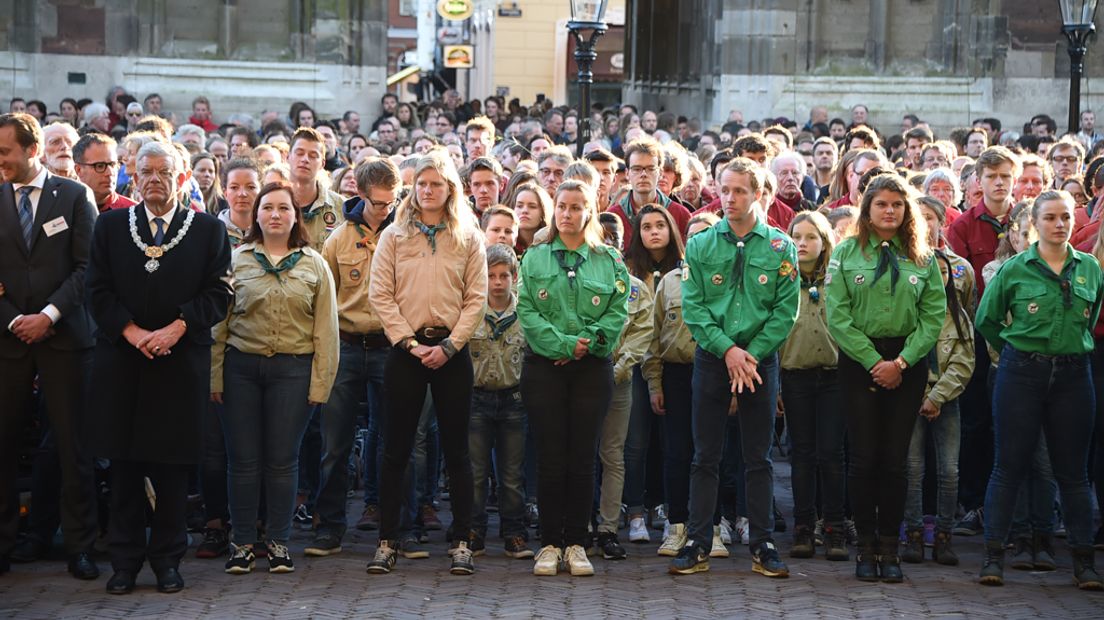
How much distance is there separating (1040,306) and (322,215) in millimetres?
4095

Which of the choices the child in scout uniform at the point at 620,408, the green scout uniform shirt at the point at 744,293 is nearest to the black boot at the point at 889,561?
the green scout uniform shirt at the point at 744,293

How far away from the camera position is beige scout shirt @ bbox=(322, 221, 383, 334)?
9.12m

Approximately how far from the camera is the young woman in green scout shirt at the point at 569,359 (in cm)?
854

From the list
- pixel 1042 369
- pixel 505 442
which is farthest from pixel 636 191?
pixel 1042 369

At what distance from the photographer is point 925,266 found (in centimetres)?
857

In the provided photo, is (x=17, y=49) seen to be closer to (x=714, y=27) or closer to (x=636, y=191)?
(x=714, y=27)

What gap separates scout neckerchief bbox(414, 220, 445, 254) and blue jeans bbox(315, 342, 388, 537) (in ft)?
2.55

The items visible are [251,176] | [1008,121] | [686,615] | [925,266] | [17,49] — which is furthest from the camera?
[1008,121]

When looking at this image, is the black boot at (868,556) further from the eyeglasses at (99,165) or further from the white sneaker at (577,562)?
the eyeglasses at (99,165)

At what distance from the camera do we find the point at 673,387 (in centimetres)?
939

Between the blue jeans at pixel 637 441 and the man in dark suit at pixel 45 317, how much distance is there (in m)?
2.95

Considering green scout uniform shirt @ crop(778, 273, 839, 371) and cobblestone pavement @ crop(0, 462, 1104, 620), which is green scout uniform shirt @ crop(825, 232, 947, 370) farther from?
cobblestone pavement @ crop(0, 462, 1104, 620)

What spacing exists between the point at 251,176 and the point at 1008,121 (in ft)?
67.6

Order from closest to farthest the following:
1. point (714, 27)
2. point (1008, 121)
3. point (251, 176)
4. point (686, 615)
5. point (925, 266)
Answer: point (686, 615)
point (925, 266)
point (251, 176)
point (1008, 121)
point (714, 27)
